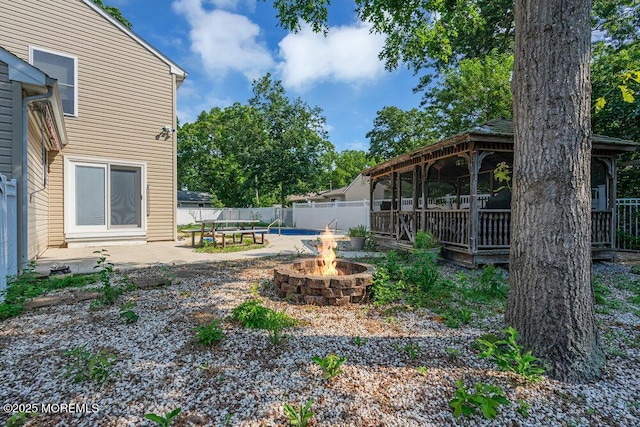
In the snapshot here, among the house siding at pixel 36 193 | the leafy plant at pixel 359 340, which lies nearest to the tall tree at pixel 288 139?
the house siding at pixel 36 193

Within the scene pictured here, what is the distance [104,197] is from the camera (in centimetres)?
916

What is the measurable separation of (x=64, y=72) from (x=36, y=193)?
3.93 metres

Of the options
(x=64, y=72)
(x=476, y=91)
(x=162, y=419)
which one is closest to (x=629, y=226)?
(x=476, y=91)

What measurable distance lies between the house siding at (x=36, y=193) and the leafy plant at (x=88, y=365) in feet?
14.6

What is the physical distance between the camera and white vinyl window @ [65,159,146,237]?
28.5 ft

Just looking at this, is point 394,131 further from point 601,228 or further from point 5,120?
point 5,120

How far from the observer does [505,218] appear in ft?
22.1

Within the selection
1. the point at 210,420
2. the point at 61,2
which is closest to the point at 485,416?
the point at 210,420

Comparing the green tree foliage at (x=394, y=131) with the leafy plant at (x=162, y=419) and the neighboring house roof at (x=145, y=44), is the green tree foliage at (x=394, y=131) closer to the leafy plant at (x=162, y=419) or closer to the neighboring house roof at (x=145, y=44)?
the neighboring house roof at (x=145, y=44)

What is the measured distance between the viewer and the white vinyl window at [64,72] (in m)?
8.41

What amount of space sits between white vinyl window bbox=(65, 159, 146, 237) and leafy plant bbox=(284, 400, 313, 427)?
30.5ft

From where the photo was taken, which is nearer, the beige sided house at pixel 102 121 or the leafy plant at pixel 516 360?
the leafy plant at pixel 516 360

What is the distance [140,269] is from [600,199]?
10290 millimetres

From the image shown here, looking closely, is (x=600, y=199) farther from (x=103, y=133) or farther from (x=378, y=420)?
(x=103, y=133)
